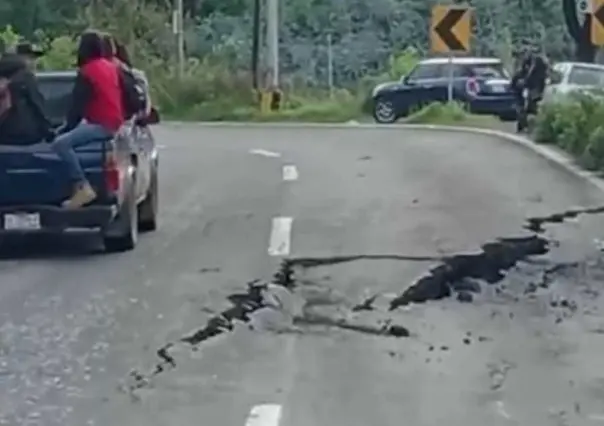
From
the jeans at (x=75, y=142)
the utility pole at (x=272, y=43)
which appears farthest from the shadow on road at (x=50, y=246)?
the utility pole at (x=272, y=43)

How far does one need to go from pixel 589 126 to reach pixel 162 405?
1698 centimetres

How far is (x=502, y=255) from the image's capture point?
48.8 ft

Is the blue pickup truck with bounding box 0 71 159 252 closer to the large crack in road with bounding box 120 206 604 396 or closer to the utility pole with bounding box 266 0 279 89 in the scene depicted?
the large crack in road with bounding box 120 206 604 396

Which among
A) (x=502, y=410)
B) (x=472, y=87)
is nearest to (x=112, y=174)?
(x=502, y=410)

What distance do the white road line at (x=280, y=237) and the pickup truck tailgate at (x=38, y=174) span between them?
5.06 ft

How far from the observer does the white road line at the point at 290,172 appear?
2283 centimetres

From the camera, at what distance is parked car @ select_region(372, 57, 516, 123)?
42.8 m

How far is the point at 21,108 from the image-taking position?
606 inches

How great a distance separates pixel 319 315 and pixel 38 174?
13.4ft

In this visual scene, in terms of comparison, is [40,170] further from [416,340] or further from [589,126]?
[589,126]

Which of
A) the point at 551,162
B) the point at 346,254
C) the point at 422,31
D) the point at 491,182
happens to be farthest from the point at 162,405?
the point at 422,31

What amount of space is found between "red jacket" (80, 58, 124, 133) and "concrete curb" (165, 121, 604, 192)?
7522mm

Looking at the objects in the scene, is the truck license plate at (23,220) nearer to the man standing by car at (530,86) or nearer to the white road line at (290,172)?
the white road line at (290,172)

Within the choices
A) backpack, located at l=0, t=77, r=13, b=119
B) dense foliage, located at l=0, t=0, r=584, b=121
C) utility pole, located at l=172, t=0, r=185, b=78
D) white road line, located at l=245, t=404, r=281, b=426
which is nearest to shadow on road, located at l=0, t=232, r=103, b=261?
backpack, located at l=0, t=77, r=13, b=119
